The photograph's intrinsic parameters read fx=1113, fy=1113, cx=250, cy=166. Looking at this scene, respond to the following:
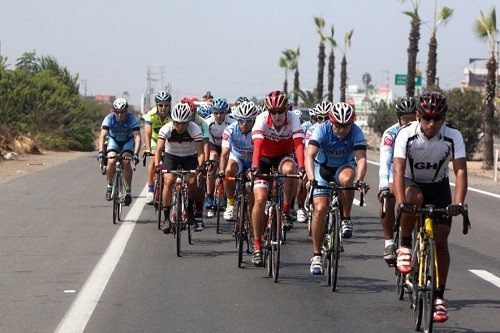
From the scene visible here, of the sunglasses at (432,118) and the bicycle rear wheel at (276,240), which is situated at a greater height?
the sunglasses at (432,118)

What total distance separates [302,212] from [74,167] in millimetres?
18203

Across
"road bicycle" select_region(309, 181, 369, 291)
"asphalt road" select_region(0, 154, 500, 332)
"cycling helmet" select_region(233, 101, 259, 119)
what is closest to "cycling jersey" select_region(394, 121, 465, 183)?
"asphalt road" select_region(0, 154, 500, 332)

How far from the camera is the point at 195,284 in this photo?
11086mm

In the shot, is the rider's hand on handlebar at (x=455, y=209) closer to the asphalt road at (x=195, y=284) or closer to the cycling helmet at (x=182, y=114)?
the asphalt road at (x=195, y=284)

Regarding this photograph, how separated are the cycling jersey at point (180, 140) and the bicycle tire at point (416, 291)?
6016 millimetres

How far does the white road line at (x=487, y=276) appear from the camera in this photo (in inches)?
457

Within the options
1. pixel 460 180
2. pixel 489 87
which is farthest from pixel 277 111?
pixel 489 87

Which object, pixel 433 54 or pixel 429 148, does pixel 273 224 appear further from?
pixel 433 54

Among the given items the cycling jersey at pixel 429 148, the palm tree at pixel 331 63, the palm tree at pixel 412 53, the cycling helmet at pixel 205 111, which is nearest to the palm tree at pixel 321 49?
the palm tree at pixel 331 63

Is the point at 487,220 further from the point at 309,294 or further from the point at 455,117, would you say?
the point at 455,117

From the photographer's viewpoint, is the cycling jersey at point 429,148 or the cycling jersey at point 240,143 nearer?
the cycling jersey at point 429,148

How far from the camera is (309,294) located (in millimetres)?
10562

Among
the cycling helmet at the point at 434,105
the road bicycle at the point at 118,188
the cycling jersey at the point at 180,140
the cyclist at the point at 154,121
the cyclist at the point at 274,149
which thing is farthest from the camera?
the cyclist at the point at 154,121

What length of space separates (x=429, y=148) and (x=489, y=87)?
32.6m
